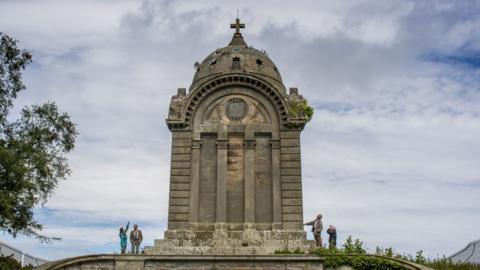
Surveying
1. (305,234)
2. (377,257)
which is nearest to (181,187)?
(305,234)

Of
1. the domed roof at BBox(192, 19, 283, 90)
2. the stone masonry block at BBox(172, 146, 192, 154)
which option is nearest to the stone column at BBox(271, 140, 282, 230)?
the domed roof at BBox(192, 19, 283, 90)

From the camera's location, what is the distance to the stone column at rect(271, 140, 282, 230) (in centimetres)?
Result: 2855

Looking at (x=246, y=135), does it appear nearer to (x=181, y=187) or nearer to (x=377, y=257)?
(x=181, y=187)

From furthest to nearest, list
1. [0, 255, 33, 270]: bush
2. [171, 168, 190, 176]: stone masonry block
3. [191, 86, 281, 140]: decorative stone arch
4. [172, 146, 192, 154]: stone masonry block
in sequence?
1. [191, 86, 281, 140]: decorative stone arch
2. [172, 146, 192, 154]: stone masonry block
3. [171, 168, 190, 176]: stone masonry block
4. [0, 255, 33, 270]: bush

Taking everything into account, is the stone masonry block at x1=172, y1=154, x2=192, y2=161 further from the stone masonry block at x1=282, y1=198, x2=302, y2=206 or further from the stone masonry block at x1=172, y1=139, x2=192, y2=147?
the stone masonry block at x1=282, y1=198, x2=302, y2=206

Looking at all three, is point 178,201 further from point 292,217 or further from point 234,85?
point 234,85

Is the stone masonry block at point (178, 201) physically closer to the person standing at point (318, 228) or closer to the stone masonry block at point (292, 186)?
the stone masonry block at point (292, 186)

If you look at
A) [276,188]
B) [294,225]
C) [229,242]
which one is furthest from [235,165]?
[294,225]

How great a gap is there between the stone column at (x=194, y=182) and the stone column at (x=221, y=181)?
Result: 1046mm

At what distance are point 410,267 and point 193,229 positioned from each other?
11047 millimetres

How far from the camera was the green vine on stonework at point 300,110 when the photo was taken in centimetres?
3025

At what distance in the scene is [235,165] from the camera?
2973 centimetres

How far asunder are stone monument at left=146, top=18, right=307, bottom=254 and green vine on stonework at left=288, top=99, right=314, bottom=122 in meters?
0.06

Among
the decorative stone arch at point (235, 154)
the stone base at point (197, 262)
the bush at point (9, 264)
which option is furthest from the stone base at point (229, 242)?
the bush at point (9, 264)
